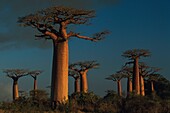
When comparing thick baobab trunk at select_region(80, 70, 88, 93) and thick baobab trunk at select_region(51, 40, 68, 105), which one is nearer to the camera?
thick baobab trunk at select_region(51, 40, 68, 105)

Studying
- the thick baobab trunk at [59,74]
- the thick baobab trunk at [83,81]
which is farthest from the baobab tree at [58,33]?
the thick baobab trunk at [83,81]

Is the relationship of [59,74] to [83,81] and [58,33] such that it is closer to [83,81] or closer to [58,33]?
[58,33]

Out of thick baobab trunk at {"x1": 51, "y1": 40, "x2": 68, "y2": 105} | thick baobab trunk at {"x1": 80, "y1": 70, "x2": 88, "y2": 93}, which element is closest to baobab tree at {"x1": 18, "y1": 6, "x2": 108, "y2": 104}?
thick baobab trunk at {"x1": 51, "y1": 40, "x2": 68, "y2": 105}

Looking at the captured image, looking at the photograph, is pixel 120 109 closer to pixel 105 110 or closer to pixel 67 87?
pixel 105 110

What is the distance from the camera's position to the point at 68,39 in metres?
16.6

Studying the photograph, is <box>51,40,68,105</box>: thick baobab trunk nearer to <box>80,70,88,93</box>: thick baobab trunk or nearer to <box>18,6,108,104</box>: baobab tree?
<box>18,6,108,104</box>: baobab tree

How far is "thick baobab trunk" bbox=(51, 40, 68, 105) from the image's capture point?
51.1 feet

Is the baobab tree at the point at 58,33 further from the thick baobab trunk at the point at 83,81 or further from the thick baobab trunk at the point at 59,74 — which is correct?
the thick baobab trunk at the point at 83,81

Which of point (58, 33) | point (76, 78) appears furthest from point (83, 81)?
point (58, 33)

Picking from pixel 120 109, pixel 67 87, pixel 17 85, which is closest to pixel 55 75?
pixel 67 87

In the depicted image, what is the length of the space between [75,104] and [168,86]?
29943 millimetres

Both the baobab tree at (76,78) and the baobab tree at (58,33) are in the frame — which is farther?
the baobab tree at (76,78)

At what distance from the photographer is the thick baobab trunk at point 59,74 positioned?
15.6 meters

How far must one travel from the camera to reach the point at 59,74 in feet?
51.9
